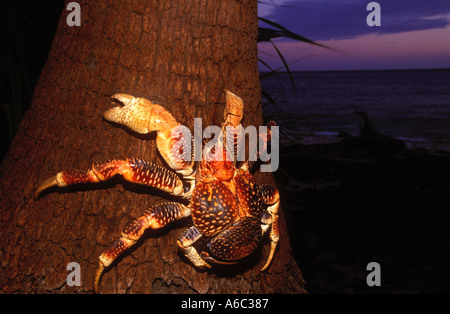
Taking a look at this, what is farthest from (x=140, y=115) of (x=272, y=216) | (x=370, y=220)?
(x=370, y=220)

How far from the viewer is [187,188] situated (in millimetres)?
1731

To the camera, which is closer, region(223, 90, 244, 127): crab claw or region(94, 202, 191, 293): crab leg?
region(94, 202, 191, 293): crab leg

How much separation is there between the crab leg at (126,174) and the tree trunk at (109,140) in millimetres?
127

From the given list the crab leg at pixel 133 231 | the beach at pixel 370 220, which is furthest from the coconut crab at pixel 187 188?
the beach at pixel 370 220

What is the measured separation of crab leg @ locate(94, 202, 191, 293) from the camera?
1543 mm

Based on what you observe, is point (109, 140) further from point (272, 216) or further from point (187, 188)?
point (272, 216)

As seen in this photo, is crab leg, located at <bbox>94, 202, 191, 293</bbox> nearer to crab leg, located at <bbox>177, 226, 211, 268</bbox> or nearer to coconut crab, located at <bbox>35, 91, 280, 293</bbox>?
coconut crab, located at <bbox>35, 91, 280, 293</bbox>

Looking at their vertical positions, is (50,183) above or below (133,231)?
above

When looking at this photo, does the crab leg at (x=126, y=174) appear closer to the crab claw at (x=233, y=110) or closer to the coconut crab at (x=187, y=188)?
the coconut crab at (x=187, y=188)

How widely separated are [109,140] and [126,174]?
11.2 inches

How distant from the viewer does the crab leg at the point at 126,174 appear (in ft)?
5.16

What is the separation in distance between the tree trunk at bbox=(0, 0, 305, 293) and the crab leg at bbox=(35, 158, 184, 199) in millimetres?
127

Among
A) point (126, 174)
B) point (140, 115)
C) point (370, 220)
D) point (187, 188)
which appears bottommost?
→ point (370, 220)

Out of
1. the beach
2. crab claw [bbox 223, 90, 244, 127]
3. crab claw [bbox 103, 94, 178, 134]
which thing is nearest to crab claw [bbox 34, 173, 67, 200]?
crab claw [bbox 103, 94, 178, 134]
